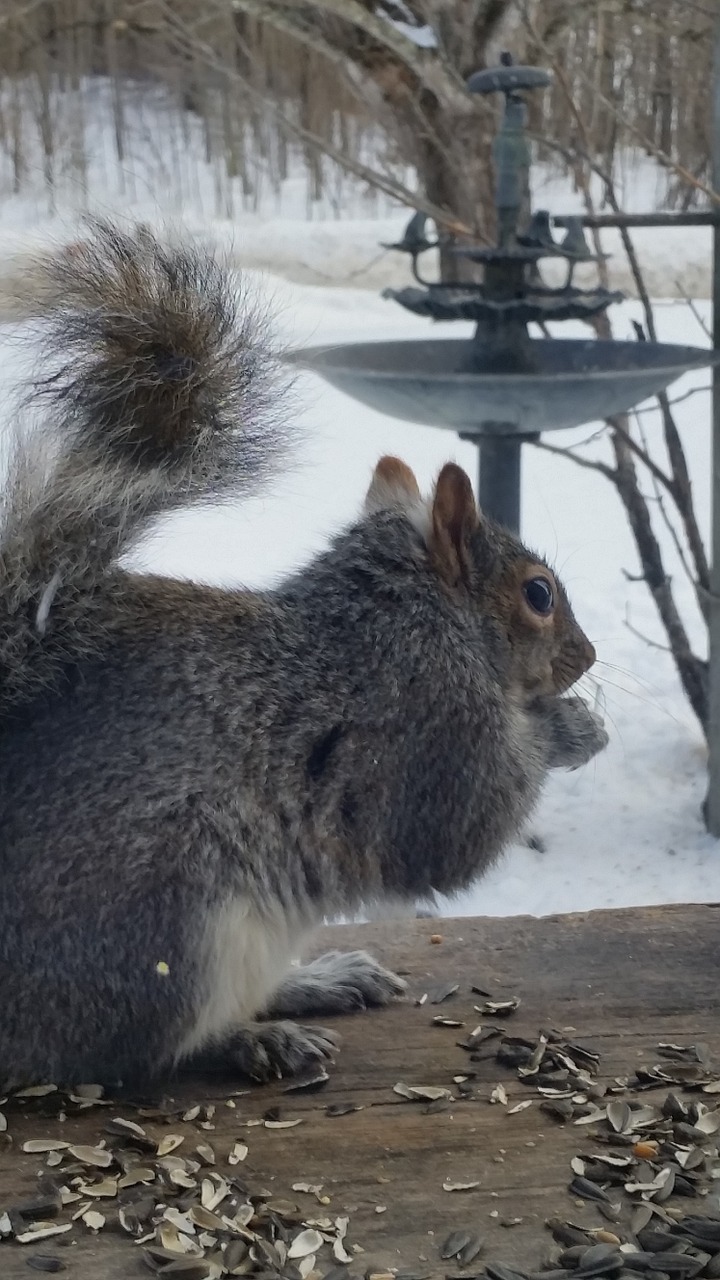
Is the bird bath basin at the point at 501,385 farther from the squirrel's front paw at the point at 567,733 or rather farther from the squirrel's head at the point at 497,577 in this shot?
the squirrel's front paw at the point at 567,733

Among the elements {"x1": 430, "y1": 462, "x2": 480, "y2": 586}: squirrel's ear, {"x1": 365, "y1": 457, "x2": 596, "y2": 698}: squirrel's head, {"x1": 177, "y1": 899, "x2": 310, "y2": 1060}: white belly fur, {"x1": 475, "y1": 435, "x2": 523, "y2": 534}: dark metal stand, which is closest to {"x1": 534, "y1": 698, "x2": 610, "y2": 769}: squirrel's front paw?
{"x1": 365, "y1": 457, "x2": 596, "y2": 698}: squirrel's head

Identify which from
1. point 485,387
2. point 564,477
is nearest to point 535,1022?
point 485,387

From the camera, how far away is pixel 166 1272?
2.35ft

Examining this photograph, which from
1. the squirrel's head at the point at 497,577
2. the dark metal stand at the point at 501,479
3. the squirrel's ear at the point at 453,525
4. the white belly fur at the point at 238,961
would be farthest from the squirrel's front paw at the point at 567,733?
the dark metal stand at the point at 501,479

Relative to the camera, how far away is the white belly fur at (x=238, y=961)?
844mm

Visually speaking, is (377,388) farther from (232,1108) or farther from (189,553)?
(232,1108)

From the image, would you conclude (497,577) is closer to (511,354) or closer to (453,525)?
(453,525)

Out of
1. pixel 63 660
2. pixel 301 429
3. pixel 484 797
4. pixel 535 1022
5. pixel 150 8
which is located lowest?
pixel 535 1022

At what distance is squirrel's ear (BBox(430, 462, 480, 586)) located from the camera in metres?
0.98

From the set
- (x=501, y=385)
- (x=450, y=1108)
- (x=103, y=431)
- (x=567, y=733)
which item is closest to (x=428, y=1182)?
(x=450, y=1108)

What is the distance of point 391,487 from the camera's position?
1061 mm

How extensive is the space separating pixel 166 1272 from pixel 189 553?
2.92 ft

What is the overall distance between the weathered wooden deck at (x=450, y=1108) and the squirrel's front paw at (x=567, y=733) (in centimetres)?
16

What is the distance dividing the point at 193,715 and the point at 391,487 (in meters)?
0.28
